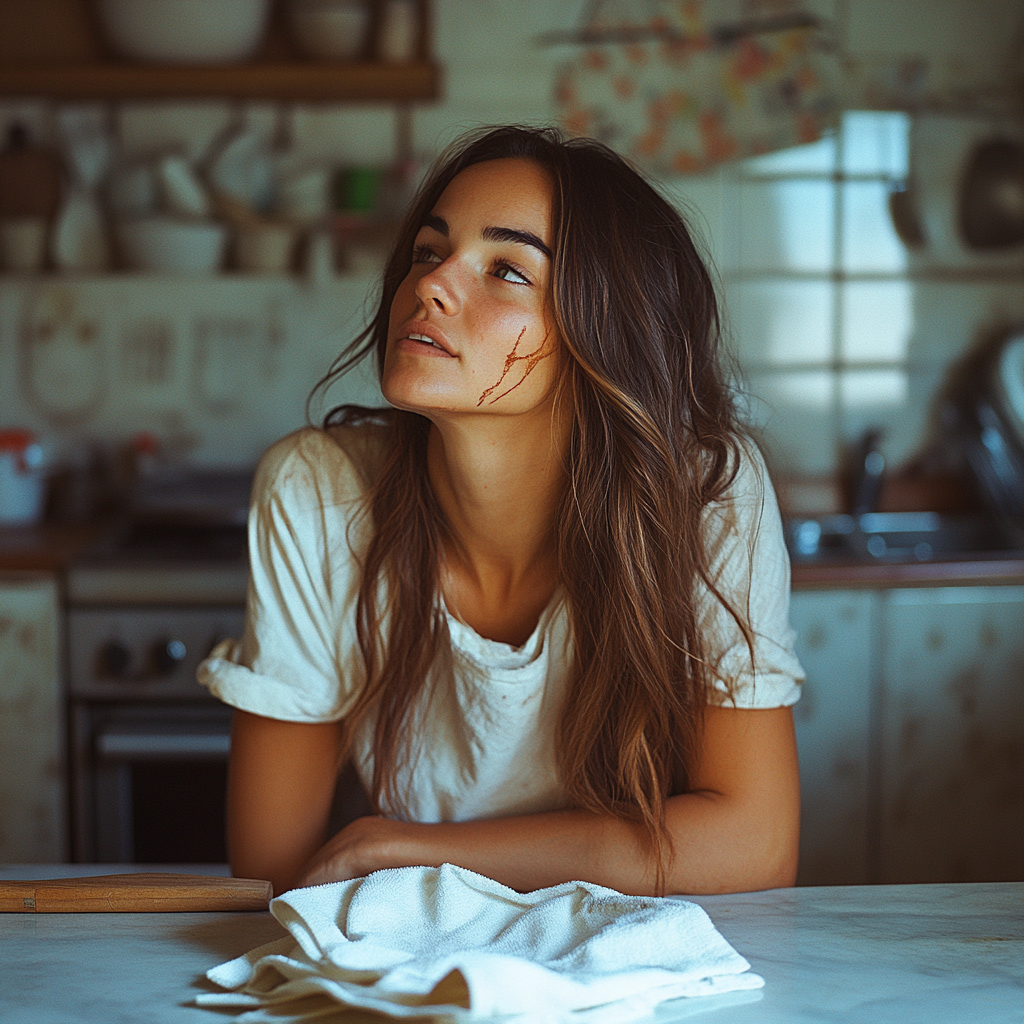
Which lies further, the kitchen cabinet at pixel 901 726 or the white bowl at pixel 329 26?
the white bowl at pixel 329 26

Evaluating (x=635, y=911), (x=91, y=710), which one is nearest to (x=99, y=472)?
(x=91, y=710)

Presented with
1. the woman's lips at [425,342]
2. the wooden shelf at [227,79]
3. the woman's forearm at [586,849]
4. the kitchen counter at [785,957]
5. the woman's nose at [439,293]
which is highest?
the wooden shelf at [227,79]

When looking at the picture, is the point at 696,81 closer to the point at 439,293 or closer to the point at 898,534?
the point at 898,534

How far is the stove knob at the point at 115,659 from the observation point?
6.36 ft

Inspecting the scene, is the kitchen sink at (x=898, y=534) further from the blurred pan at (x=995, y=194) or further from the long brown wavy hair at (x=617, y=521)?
the long brown wavy hair at (x=617, y=521)

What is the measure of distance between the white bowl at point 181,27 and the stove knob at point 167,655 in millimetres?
1264

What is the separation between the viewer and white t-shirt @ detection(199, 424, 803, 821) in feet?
3.58

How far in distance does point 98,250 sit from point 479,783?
183cm

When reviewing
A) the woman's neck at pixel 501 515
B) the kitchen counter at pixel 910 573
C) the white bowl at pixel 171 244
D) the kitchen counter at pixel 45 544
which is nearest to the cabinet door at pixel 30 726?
the kitchen counter at pixel 45 544

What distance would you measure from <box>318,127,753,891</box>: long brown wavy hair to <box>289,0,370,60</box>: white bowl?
140cm

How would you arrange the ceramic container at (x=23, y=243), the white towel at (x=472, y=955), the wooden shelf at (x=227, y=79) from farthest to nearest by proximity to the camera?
the ceramic container at (x=23, y=243) < the wooden shelf at (x=227, y=79) < the white towel at (x=472, y=955)

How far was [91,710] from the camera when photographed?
198 centimetres

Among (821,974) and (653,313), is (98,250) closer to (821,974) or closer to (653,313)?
(653,313)

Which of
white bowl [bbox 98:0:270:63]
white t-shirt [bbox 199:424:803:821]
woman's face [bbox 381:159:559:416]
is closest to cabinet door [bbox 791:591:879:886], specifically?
white t-shirt [bbox 199:424:803:821]
